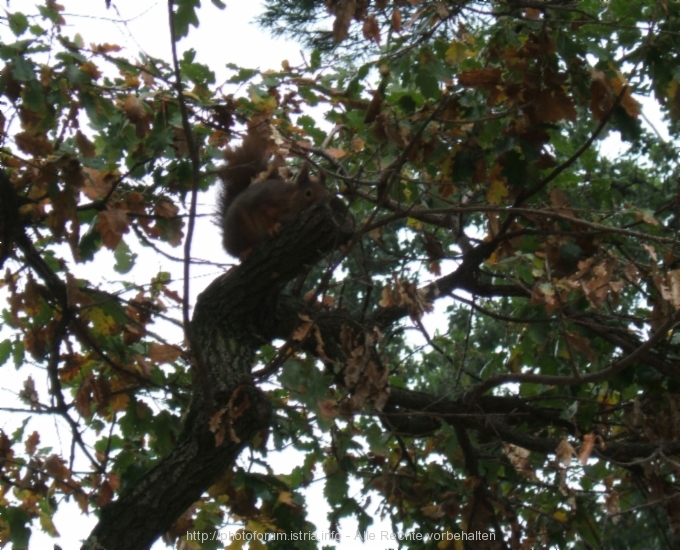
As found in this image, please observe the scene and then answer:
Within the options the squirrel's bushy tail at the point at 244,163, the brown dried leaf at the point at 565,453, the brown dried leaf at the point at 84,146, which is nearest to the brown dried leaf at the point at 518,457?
the brown dried leaf at the point at 565,453

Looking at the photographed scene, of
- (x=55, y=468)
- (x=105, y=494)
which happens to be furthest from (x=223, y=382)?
(x=55, y=468)

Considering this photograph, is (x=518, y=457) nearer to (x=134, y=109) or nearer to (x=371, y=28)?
(x=371, y=28)

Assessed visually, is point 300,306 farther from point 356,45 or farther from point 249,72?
point 356,45

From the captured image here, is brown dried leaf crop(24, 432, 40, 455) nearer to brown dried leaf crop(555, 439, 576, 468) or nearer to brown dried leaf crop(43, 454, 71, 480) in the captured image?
brown dried leaf crop(43, 454, 71, 480)

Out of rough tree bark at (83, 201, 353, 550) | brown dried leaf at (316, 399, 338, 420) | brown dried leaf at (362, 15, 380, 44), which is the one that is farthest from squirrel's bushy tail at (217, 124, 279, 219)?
brown dried leaf at (316, 399, 338, 420)

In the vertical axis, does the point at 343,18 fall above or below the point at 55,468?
above

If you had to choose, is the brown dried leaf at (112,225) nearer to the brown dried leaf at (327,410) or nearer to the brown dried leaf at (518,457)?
the brown dried leaf at (327,410)

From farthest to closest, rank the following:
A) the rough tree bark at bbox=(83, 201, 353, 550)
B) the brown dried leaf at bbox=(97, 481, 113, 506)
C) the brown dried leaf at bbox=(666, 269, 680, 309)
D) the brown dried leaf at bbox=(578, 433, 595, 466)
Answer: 1. the brown dried leaf at bbox=(97, 481, 113, 506)
2. the rough tree bark at bbox=(83, 201, 353, 550)
3. the brown dried leaf at bbox=(578, 433, 595, 466)
4. the brown dried leaf at bbox=(666, 269, 680, 309)

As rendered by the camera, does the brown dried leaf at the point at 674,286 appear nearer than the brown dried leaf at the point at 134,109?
Yes

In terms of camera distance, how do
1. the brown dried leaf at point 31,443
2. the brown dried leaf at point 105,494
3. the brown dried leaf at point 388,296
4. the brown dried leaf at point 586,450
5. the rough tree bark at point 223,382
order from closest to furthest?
1. the brown dried leaf at point 586,450
2. the rough tree bark at point 223,382
3. the brown dried leaf at point 388,296
4. the brown dried leaf at point 105,494
5. the brown dried leaf at point 31,443

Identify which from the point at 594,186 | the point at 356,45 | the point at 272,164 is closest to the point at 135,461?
the point at 272,164

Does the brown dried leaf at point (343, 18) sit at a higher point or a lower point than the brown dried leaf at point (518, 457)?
higher

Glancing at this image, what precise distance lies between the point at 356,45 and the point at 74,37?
345 centimetres

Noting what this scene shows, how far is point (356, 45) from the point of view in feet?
21.2
